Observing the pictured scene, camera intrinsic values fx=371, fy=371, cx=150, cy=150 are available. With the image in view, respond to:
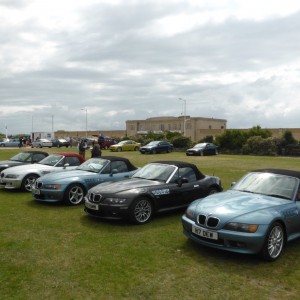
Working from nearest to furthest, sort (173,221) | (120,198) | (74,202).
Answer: (120,198), (173,221), (74,202)

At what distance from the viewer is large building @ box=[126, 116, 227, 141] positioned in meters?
104

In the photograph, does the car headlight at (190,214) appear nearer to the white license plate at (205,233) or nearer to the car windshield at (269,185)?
the white license plate at (205,233)

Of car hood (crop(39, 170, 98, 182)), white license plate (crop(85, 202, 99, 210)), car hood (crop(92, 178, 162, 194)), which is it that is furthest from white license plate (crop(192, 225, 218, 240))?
car hood (crop(39, 170, 98, 182))

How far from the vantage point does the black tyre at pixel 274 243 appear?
18.7 feet

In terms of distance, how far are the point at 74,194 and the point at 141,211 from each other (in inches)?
110

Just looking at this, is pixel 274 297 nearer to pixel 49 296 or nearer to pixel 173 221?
pixel 49 296

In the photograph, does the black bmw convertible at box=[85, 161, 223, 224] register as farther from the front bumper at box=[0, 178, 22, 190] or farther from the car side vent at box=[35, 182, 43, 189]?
the front bumper at box=[0, 178, 22, 190]

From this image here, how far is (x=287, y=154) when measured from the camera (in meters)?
41.4

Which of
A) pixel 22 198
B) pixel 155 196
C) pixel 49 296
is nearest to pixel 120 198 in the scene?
pixel 155 196

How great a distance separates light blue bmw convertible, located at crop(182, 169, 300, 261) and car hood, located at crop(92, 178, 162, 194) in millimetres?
1920

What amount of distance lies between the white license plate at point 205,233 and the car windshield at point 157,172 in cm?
277

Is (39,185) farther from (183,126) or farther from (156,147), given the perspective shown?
(183,126)

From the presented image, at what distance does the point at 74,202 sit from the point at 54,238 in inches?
125

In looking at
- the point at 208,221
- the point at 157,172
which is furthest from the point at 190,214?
the point at 157,172
